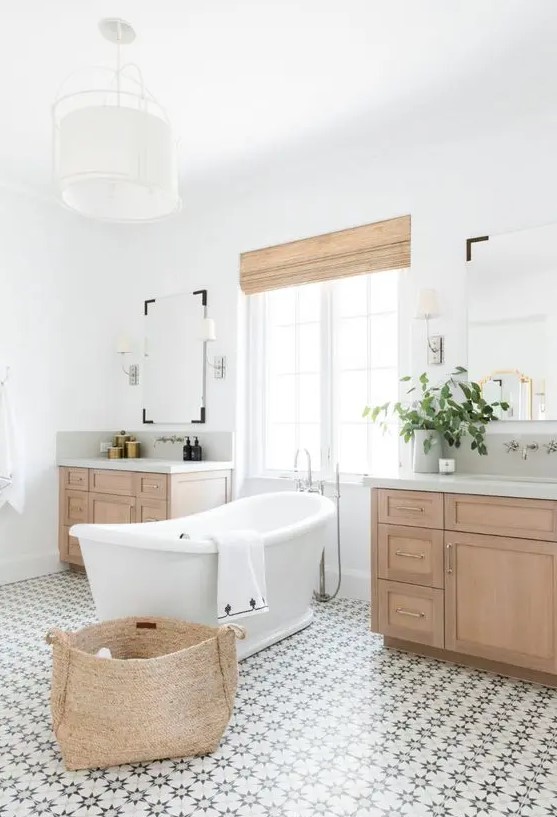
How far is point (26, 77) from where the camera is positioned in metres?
3.02

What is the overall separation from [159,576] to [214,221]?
2.99 metres

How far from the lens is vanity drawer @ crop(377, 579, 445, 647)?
289 cm

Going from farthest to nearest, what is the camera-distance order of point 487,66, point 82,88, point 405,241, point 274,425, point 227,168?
point 274,425 → point 227,168 → point 405,241 → point 82,88 → point 487,66

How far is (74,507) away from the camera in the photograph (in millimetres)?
4641

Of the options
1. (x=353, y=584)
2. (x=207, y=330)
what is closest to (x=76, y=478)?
(x=207, y=330)

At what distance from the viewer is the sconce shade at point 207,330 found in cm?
446

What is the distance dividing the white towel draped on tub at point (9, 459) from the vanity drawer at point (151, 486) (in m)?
0.86

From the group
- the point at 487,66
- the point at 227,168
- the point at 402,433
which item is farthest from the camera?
the point at 227,168

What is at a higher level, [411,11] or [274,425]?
[411,11]

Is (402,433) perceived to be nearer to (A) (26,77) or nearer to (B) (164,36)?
(B) (164,36)

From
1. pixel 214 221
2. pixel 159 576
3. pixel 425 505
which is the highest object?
pixel 214 221

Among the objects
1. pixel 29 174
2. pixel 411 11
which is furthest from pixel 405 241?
pixel 29 174

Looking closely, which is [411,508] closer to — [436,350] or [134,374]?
[436,350]

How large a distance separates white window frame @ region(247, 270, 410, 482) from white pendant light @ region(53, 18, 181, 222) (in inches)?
73.2
